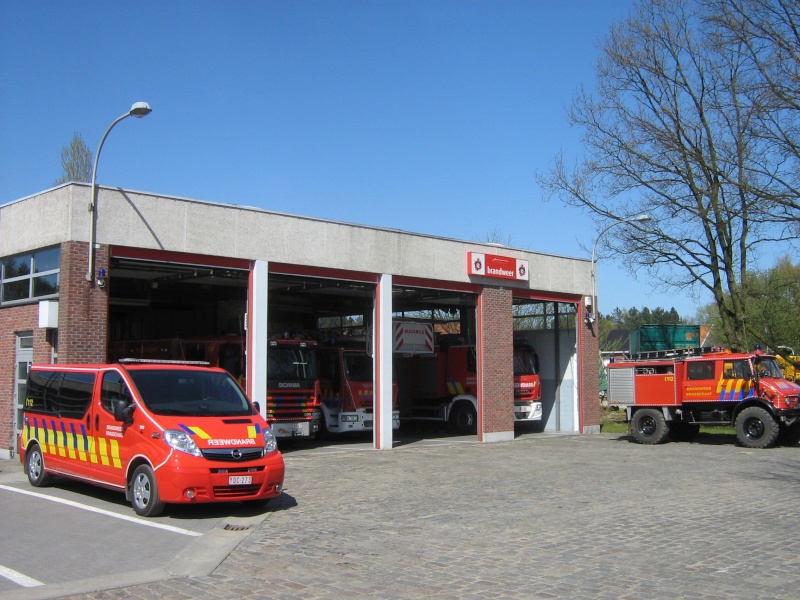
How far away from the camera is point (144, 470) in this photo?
405 inches

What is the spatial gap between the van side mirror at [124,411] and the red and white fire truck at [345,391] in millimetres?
10754

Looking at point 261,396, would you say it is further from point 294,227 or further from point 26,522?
point 26,522

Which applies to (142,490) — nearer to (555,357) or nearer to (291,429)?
(291,429)

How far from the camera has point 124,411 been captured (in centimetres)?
1060

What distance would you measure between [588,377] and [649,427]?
3.68 meters

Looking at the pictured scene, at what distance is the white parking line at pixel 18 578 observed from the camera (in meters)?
6.98

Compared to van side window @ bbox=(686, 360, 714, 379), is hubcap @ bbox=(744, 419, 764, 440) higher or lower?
lower

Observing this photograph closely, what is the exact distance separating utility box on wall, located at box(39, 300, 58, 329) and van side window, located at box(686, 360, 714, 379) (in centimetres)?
1528

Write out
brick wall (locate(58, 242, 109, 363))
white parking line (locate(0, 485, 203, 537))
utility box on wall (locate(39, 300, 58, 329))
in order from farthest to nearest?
utility box on wall (locate(39, 300, 58, 329)) → brick wall (locate(58, 242, 109, 363)) → white parking line (locate(0, 485, 203, 537))

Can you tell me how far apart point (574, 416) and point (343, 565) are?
63.3 ft

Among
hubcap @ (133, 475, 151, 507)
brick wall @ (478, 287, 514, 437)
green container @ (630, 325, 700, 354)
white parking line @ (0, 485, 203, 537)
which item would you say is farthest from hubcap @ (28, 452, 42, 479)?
green container @ (630, 325, 700, 354)

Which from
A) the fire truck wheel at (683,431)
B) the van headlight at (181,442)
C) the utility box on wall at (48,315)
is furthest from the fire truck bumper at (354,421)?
the van headlight at (181,442)

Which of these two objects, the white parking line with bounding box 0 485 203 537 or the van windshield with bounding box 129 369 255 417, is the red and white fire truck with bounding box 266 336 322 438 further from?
the van windshield with bounding box 129 369 255 417

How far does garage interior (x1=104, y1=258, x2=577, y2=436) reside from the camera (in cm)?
2372
